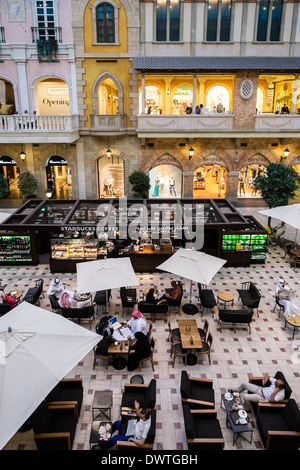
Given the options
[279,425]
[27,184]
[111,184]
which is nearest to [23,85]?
[27,184]

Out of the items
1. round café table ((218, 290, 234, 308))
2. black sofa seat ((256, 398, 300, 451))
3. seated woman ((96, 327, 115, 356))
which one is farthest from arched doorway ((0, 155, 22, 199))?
black sofa seat ((256, 398, 300, 451))

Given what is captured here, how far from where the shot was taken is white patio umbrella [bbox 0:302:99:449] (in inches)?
257

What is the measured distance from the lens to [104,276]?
11406 millimetres

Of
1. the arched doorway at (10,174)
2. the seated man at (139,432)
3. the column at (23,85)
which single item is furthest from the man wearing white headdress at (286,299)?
the arched doorway at (10,174)

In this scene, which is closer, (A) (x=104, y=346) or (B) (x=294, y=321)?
(A) (x=104, y=346)

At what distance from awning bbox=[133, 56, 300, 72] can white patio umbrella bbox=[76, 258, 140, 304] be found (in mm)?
13855

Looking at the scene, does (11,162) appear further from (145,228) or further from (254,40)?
(254,40)

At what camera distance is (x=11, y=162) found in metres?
24.9

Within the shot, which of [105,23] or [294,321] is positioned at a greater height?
[105,23]

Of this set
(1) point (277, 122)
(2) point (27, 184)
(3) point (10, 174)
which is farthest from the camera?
(3) point (10, 174)

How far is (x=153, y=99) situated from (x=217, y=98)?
13.7 feet

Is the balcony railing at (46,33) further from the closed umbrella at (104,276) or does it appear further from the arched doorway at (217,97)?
the closed umbrella at (104,276)

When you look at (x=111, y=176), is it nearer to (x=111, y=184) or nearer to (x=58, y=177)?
(x=111, y=184)
